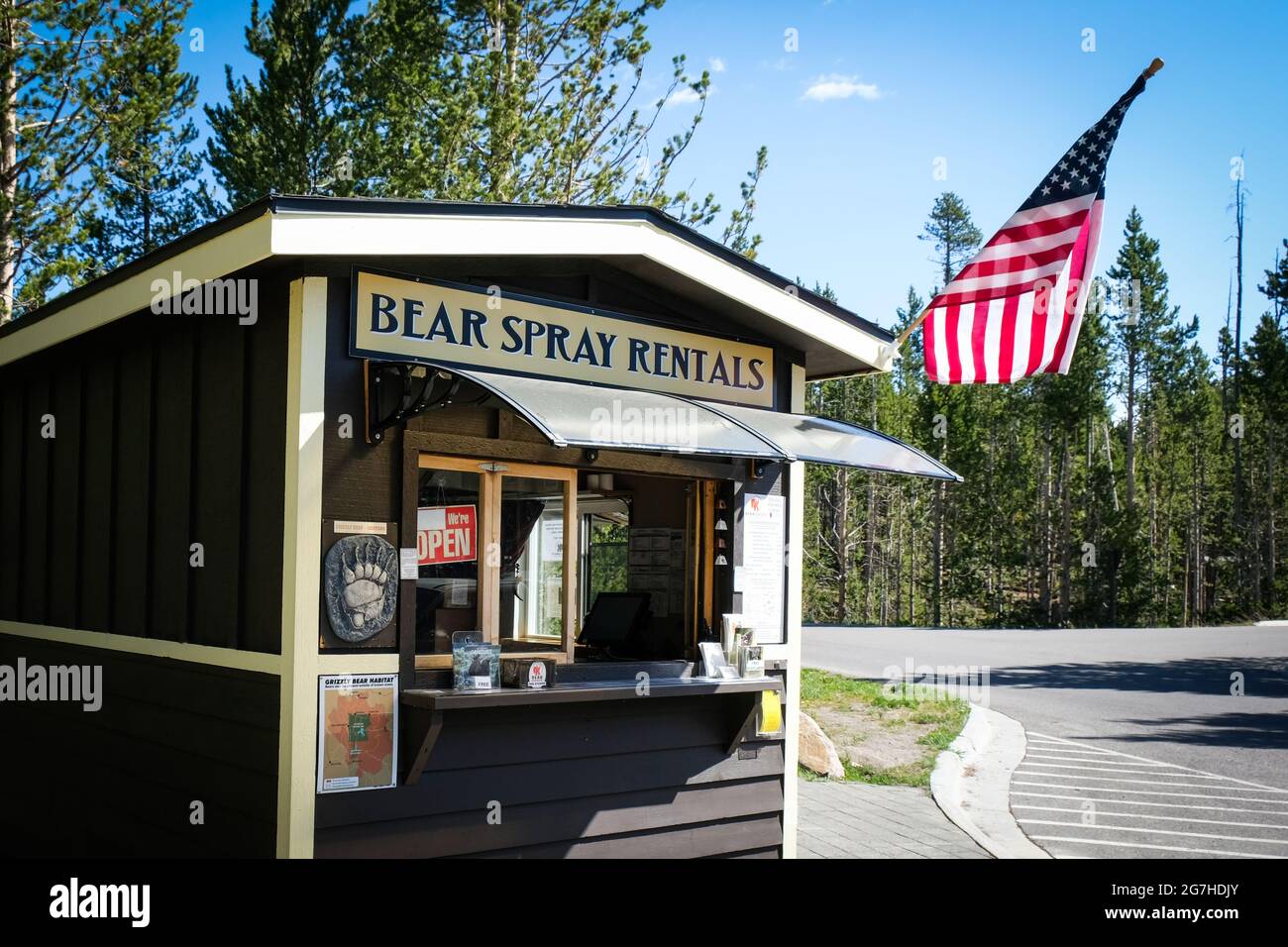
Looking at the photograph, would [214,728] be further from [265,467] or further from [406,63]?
[406,63]

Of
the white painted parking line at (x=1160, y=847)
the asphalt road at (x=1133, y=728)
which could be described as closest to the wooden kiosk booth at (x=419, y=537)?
the white painted parking line at (x=1160, y=847)

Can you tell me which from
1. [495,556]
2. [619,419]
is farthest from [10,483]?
[619,419]

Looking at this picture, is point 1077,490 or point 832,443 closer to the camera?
point 832,443

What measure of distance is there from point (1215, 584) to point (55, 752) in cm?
5176

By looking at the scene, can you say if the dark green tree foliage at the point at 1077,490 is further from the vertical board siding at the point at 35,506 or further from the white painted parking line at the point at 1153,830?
the vertical board siding at the point at 35,506

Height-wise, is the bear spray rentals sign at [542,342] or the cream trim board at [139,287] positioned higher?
the cream trim board at [139,287]

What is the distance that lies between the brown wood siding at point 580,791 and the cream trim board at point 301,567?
0.42ft

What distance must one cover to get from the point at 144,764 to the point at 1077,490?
45.3 metres

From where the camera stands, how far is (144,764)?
18.1 feet

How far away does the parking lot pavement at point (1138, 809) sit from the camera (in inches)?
294

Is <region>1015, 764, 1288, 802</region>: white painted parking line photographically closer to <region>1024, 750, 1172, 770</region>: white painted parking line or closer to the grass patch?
<region>1024, 750, 1172, 770</region>: white painted parking line

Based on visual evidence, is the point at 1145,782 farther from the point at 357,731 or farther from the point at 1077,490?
the point at 1077,490

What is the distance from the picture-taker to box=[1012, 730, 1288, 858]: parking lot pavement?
7473 millimetres

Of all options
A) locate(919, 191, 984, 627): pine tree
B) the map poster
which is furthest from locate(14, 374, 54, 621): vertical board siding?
locate(919, 191, 984, 627): pine tree
